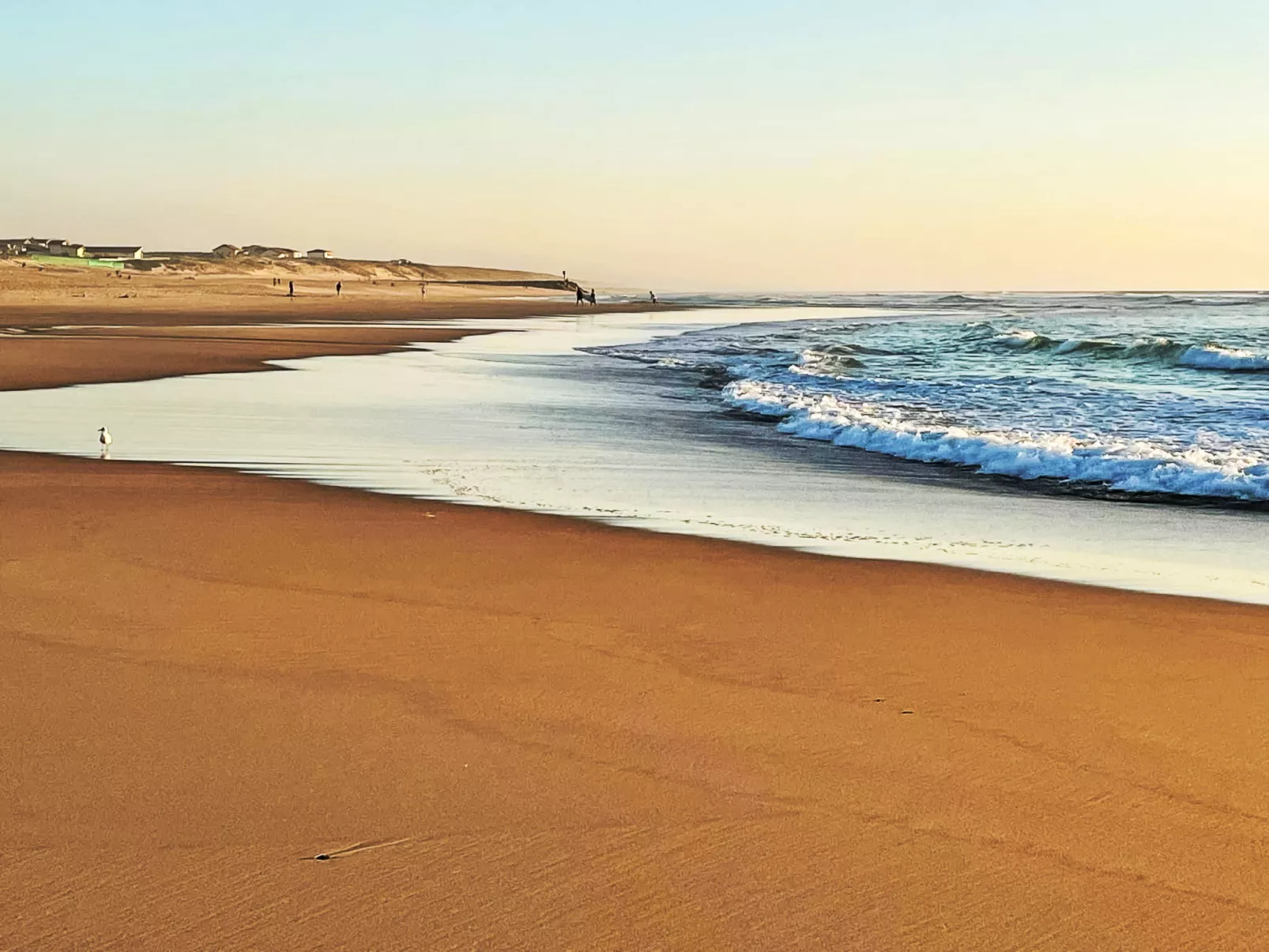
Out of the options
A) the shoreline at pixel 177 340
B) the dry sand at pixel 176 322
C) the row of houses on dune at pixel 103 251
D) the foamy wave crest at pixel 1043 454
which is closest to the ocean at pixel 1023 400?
the foamy wave crest at pixel 1043 454

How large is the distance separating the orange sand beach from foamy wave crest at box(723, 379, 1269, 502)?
183 inches

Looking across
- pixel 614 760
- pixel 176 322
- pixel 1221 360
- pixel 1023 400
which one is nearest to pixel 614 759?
pixel 614 760

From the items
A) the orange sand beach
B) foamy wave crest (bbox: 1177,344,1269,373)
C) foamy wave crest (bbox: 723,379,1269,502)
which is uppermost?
foamy wave crest (bbox: 1177,344,1269,373)

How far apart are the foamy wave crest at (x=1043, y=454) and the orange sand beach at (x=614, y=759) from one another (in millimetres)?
4647

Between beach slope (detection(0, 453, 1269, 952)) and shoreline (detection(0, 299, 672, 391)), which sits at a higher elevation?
shoreline (detection(0, 299, 672, 391))

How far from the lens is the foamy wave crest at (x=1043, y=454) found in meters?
9.95

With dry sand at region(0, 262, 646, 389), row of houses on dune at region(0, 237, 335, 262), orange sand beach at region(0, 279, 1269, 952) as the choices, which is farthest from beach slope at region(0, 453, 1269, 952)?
row of houses on dune at region(0, 237, 335, 262)

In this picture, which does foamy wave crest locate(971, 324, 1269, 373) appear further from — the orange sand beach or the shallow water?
the orange sand beach

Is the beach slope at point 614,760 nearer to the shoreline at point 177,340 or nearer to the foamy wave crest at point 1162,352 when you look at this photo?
→ the shoreline at point 177,340

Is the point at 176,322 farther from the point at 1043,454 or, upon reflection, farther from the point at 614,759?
the point at 614,759

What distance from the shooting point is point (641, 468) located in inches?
417

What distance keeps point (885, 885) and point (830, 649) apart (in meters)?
1.92

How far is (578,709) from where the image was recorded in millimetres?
3990

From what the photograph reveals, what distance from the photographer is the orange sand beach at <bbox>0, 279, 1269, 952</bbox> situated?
2.75 meters
